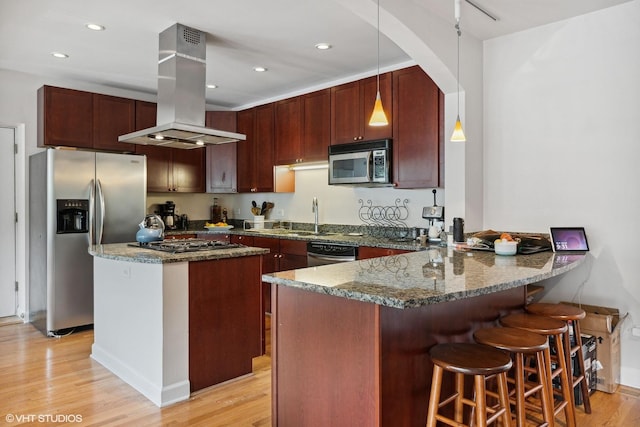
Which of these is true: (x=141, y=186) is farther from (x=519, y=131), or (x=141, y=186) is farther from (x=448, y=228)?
(x=519, y=131)

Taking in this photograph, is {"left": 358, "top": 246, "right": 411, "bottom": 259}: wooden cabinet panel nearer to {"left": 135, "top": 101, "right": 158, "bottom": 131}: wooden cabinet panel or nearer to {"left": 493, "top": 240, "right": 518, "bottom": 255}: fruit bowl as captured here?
{"left": 493, "top": 240, "right": 518, "bottom": 255}: fruit bowl

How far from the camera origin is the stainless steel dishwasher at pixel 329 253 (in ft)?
12.9

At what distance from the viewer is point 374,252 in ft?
12.2

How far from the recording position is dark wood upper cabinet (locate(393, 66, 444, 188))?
362 centimetres

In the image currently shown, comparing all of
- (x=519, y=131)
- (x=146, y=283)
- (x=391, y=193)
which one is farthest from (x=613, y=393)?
(x=146, y=283)

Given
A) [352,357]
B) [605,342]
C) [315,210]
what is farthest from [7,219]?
[605,342]

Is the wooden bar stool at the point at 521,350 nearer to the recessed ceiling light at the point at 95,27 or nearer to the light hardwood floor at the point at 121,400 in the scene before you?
the light hardwood floor at the point at 121,400

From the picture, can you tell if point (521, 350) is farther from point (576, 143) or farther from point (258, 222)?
point (258, 222)

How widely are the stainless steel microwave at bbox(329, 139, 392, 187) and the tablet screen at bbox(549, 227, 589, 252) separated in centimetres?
145

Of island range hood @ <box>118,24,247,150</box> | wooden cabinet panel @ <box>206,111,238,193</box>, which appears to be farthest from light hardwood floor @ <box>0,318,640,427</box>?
wooden cabinet panel @ <box>206,111,238,193</box>

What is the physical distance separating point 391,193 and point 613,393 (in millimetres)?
2420

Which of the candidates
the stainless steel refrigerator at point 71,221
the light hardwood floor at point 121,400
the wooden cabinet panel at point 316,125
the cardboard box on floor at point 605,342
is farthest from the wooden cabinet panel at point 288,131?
the cardboard box on floor at point 605,342

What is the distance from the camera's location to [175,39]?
3.22 meters

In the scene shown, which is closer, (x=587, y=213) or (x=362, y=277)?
(x=362, y=277)
